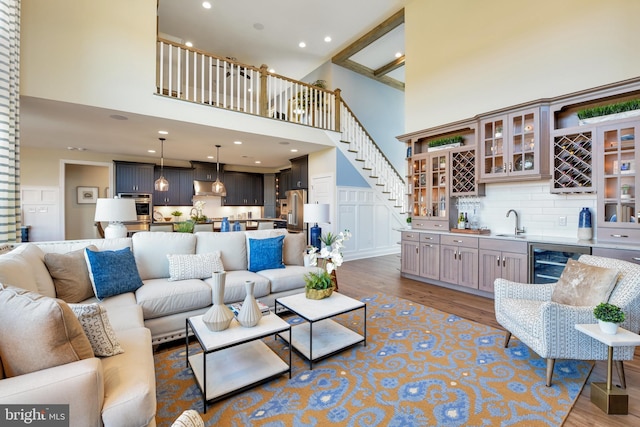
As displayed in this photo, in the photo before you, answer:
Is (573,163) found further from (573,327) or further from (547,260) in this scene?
(573,327)

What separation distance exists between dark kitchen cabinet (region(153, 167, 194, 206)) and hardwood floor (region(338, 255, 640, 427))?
5.38 metres

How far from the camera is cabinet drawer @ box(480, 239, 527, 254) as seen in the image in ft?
11.9

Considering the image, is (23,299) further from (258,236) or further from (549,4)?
(549,4)

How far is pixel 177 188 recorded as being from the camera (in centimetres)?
837

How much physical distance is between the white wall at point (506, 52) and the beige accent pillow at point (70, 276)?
532 centimetres

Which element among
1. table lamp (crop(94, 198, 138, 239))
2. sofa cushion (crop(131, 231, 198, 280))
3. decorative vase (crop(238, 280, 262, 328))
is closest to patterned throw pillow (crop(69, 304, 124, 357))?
decorative vase (crop(238, 280, 262, 328))

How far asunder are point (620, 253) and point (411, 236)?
2546 mm

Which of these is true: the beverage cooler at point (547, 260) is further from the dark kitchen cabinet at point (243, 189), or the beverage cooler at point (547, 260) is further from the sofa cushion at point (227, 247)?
the dark kitchen cabinet at point (243, 189)

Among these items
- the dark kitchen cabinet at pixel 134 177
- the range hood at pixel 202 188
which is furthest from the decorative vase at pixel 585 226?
the dark kitchen cabinet at pixel 134 177

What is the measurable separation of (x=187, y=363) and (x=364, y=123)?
293 inches

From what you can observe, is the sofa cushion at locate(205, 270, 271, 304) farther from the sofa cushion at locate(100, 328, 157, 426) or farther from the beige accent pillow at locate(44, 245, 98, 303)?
the sofa cushion at locate(100, 328, 157, 426)

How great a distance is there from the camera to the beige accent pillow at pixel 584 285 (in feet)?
6.91

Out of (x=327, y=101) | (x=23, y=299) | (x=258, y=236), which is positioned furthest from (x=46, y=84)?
(x=327, y=101)

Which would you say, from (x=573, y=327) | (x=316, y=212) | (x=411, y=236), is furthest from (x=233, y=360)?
(x=411, y=236)
